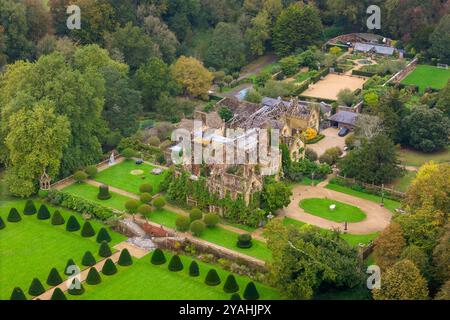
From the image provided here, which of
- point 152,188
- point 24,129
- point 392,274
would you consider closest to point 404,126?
point 152,188

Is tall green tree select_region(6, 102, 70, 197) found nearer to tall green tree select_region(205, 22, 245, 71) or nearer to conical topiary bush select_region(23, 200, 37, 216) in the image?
conical topiary bush select_region(23, 200, 37, 216)

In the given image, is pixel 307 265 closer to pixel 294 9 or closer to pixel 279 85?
pixel 279 85

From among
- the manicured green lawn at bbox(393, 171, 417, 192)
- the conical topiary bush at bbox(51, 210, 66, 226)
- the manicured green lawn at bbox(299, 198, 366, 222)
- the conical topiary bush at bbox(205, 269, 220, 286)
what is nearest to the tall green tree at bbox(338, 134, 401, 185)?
the manicured green lawn at bbox(393, 171, 417, 192)

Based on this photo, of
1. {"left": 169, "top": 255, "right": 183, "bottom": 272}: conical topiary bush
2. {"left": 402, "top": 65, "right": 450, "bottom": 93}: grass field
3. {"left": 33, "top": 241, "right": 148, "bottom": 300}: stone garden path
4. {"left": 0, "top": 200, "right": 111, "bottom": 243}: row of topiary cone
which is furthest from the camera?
{"left": 402, "top": 65, "right": 450, "bottom": 93}: grass field

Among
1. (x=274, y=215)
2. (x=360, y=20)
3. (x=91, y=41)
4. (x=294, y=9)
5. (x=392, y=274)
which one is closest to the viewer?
(x=392, y=274)

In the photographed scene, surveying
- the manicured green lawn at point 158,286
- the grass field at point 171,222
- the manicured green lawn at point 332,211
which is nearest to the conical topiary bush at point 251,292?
the manicured green lawn at point 158,286

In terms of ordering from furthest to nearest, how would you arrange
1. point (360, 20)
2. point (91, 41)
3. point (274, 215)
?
point (360, 20)
point (91, 41)
point (274, 215)
